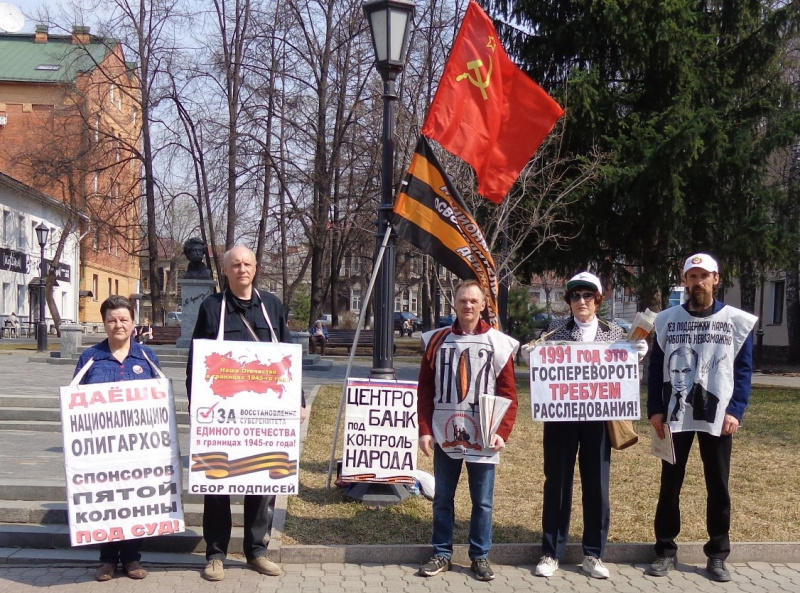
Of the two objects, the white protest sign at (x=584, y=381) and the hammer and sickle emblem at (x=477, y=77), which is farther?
the hammer and sickle emblem at (x=477, y=77)

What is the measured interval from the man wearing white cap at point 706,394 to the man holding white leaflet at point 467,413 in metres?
1.11

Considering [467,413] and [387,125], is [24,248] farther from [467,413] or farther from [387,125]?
[467,413]

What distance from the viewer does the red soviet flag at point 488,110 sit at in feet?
24.6

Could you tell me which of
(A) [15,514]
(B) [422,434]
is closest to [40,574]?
(A) [15,514]

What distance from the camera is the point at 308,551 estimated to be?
241 inches

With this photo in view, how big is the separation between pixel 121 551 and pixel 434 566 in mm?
2132

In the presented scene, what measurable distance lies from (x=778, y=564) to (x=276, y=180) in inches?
1046

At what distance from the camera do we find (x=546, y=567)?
5.86m

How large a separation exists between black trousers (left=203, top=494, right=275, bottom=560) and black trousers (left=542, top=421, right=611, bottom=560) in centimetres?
198

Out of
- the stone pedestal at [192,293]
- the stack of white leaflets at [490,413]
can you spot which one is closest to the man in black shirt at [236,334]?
the stack of white leaflets at [490,413]

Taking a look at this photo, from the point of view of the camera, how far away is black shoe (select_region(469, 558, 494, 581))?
18.9 feet

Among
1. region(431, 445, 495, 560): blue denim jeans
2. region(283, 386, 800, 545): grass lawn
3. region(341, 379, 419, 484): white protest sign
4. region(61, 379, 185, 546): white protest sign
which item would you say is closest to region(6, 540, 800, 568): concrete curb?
region(283, 386, 800, 545): grass lawn

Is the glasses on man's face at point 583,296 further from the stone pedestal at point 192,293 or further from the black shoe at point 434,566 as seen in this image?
the stone pedestal at point 192,293

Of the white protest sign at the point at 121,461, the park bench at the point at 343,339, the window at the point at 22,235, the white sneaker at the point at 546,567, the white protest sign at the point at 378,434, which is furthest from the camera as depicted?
the window at the point at 22,235
